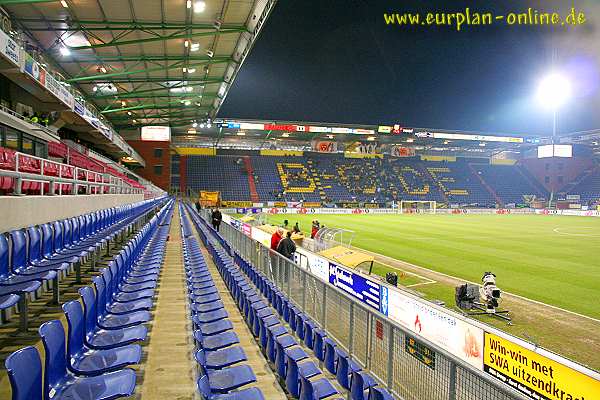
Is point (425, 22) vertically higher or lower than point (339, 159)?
higher

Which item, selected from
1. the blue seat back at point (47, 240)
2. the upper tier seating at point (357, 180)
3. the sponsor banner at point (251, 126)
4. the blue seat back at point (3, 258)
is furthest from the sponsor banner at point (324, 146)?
the blue seat back at point (3, 258)

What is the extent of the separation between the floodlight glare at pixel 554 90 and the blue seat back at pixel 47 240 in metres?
60.2

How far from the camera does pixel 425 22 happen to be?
47.2 meters

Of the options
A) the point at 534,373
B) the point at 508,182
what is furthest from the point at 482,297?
the point at 508,182

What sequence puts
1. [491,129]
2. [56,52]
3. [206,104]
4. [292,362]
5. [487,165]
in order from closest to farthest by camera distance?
[292,362]
[56,52]
[206,104]
[491,129]
[487,165]

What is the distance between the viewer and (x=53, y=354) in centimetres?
270

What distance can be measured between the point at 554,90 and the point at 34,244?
205 ft

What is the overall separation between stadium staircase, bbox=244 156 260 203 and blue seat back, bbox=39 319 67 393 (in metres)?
48.7

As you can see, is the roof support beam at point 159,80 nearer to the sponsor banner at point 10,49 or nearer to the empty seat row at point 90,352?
the sponsor banner at point 10,49

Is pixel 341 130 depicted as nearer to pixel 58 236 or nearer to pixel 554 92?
pixel 554 92

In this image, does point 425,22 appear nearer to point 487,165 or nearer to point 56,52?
point 487,165

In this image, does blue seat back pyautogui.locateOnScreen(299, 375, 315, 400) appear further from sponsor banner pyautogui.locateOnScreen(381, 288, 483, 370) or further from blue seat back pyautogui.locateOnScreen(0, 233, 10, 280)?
blue seat back pyautogui.locateOnScreen(0, 233, 10, 280)

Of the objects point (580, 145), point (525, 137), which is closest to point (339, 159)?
point (525, 137)

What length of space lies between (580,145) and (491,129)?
43.0 ft
